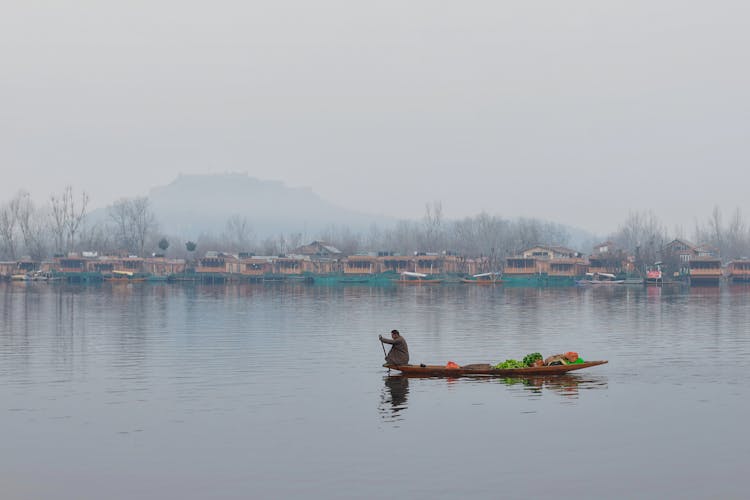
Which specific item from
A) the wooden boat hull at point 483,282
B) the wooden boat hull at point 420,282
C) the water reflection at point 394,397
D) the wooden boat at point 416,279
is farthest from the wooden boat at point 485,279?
the water reflection at point 394,397

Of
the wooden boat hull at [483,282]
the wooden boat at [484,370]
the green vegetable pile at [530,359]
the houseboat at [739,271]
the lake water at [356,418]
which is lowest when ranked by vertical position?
the lake water at [356,418]

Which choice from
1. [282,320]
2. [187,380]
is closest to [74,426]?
[187,380]

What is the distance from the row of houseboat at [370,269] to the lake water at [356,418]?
101655mm

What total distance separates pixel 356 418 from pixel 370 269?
5677 inches

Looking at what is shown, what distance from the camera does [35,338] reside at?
171 ft

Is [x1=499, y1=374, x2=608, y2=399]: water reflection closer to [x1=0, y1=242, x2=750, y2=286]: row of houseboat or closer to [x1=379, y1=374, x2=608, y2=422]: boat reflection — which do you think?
[x1=379, y1=374, x2=608, y2=422]: boat reflection

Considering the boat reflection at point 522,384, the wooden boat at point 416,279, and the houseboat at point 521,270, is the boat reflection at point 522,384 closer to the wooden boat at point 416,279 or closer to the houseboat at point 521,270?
the wooden boat at point 416,279

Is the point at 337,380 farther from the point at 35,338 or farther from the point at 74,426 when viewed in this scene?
the point at 35,338

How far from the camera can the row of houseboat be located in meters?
156

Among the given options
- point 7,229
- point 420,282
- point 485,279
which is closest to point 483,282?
point 485,279

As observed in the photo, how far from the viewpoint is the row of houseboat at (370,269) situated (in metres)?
156

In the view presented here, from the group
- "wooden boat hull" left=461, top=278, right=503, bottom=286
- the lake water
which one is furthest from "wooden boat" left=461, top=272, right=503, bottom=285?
the lake water

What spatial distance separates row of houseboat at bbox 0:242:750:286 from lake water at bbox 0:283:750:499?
102m

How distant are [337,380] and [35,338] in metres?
25.1
